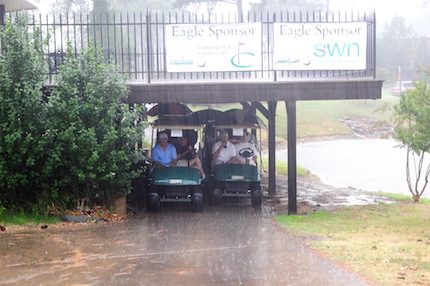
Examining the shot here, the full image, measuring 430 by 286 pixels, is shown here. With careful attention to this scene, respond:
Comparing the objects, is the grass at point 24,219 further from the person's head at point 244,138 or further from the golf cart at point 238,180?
the person's head at point 244,138

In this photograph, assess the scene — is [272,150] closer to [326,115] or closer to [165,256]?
[165,256]

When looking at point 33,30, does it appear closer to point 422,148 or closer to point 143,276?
point 143,276

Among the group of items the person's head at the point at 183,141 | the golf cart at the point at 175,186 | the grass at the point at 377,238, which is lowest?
the grass at the point at 377,238

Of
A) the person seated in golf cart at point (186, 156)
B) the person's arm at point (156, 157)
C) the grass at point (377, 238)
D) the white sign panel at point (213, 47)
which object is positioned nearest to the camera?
the grass at point (377, 238)

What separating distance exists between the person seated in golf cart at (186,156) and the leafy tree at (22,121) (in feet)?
12.2

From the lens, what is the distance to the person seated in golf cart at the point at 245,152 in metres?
Result: 16.6

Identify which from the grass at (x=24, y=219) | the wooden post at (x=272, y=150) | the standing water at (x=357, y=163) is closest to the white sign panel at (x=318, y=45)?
the wooden post at (x=272, y=150)

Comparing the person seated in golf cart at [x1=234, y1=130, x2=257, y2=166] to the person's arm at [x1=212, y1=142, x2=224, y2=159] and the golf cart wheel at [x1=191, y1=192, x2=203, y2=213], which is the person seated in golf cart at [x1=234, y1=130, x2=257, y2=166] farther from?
the golf cart wheel at [x1=191, y1=192, x2=203, y2=213]

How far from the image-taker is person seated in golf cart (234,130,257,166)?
1661cm

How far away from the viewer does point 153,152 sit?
15.8 m

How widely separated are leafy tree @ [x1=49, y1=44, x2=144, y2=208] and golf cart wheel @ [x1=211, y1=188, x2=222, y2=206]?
2.81 m

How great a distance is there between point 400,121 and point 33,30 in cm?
1067

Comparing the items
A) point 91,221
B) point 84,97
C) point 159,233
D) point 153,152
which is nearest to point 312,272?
point 159,233

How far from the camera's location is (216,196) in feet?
53.2
